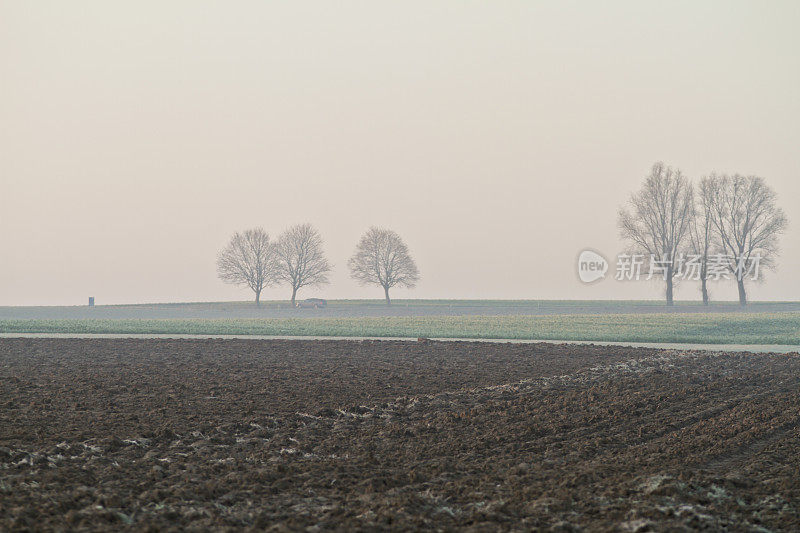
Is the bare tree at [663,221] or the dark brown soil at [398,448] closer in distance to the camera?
the dark brown soil at [398,448]

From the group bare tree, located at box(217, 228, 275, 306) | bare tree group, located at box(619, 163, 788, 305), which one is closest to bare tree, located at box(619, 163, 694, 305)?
bare tree group, located at box(619, 163, 788, 305)

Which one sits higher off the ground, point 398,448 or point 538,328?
point 538,328

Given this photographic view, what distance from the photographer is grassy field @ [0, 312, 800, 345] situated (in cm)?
3537

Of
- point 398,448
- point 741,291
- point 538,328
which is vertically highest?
point 741,291

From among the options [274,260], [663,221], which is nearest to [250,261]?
[274,260]

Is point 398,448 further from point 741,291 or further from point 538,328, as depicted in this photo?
point 741,291

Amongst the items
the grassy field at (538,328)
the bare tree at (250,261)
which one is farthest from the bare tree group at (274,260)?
the grassy field at (538,328)

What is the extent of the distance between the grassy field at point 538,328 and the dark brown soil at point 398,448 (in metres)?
14.3

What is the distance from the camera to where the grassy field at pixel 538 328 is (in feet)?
116

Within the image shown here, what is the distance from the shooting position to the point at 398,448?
439 inches

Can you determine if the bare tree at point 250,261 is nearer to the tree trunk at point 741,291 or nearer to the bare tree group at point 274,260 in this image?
the bare tree group at point 274,260

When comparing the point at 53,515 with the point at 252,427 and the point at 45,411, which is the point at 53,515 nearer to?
the point at 252,427

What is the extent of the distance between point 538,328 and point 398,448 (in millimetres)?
29710

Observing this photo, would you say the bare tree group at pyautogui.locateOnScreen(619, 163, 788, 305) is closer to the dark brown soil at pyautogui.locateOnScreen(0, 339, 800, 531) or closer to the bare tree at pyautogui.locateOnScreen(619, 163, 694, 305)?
the bare tree at pyautogui.locateOnScreen(619, 163, 694, 305)
